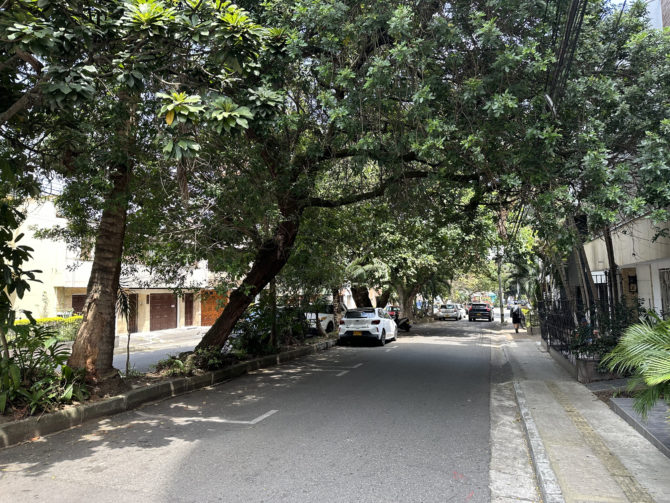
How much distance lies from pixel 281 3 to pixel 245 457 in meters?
7.44

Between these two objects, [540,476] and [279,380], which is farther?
[279,380]

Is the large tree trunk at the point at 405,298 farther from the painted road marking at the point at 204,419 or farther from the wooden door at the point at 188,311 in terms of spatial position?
the painted road marking at the point at 204,419

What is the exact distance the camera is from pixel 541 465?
→ 5.05m

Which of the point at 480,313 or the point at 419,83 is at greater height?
the point at 419,83

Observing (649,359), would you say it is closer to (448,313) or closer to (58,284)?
(58,284)

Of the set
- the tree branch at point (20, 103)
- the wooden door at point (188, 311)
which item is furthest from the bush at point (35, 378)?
the wooden door at point (188, 311)

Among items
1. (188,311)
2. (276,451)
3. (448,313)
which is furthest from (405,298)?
(276,451)

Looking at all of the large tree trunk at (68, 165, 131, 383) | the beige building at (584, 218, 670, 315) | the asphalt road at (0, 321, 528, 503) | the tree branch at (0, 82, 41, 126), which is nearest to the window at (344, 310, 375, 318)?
the beige building at (584, 218, 670, 315)

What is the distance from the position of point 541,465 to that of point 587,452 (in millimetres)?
825

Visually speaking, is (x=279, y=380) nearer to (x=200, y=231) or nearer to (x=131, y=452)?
(x=200, y=231)

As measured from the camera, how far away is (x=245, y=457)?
543 centimetres

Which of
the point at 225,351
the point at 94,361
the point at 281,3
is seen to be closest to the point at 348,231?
the point at 225,351

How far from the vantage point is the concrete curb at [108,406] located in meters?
6.25

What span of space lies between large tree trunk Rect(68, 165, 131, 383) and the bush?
32 centimetres
